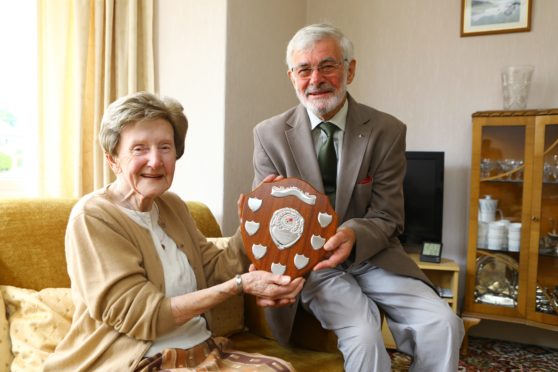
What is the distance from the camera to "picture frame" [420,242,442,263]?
120 inches

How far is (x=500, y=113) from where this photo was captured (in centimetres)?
289

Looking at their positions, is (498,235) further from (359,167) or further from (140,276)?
(140,276)

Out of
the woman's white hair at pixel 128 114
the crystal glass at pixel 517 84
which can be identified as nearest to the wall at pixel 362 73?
the crystal glass at pixel 517 84

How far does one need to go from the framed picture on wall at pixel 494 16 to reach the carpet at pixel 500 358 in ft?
6.85

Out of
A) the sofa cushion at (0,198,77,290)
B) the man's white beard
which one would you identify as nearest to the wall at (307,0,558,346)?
the man's white beard

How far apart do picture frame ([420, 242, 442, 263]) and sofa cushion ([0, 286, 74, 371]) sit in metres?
2.26

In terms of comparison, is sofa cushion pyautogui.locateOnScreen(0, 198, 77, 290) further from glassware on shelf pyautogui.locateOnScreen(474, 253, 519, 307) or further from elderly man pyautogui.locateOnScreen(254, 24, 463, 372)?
glassware on shelf pyautogui.locateOnScreen(474, 253, 519, 307)

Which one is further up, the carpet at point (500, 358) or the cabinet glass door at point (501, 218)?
the cabinet glass door at point (501, 218)

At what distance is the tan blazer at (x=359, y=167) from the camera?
1.64 m

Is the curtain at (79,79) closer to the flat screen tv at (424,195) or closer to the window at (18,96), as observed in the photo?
the window at (18,96)

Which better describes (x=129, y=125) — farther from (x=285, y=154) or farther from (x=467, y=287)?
(x=467, y=287)

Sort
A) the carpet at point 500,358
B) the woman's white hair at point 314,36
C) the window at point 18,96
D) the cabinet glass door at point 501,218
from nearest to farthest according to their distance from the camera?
the woman's white hair at point 314,36 → the window at point 18,96 → the carpet at point 500,358 → the cabinet glass door at point 501,218

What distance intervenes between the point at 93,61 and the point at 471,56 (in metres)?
2.42

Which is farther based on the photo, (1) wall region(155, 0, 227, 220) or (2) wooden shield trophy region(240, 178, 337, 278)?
(1) wall region(155, 0, 227, 220)
